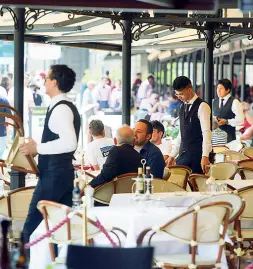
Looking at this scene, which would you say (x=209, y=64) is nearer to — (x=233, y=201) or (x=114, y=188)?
(x=114, y=188)

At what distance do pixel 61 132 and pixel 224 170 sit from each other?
3706 millimetres

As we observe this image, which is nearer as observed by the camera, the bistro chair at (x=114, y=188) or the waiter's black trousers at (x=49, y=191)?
the waiter's black trousers at (x=49, y=191)

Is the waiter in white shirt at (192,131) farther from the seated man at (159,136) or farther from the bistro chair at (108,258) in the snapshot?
the bistro chair at (108,258)

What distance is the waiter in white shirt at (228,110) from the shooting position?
15.3 meters

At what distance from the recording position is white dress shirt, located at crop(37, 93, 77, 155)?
309 inches

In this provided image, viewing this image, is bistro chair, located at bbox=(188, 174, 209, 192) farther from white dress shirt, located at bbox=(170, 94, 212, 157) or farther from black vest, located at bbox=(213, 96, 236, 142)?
black vest, located at bbox=(213, 96, 236, 142)

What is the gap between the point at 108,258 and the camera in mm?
5441

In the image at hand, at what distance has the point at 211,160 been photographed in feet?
38.2

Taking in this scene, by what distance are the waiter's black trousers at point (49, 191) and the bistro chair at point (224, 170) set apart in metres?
3.29

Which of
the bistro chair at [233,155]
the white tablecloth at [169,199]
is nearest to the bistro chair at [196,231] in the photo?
the white tablecloth at [169,199]

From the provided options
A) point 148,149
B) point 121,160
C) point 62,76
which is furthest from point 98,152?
Answer: point 62,76

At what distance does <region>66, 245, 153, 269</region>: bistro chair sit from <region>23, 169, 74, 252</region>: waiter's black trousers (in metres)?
2.63

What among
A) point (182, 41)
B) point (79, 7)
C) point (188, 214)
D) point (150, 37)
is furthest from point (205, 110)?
point (182, 41)

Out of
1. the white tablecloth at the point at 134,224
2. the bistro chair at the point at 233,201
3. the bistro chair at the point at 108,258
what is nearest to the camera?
the bistro chair at the point at 108,258
